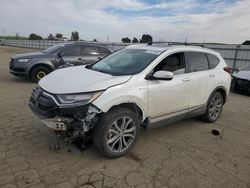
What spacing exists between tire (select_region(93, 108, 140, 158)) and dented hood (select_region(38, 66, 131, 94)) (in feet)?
1.37

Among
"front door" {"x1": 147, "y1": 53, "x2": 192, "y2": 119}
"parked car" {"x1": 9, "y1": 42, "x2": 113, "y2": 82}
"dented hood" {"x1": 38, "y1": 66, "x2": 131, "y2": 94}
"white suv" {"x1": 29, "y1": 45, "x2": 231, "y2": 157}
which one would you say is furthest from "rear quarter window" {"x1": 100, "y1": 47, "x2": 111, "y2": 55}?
"dented hood" {"x1": 38, "y1": 66, "x2": 131, "y2": 94}

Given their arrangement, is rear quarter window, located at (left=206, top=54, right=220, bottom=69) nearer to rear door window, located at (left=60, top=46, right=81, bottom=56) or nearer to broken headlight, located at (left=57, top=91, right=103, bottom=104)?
broken headlight, located at (left=57, top=91, right=103, bottom=104)

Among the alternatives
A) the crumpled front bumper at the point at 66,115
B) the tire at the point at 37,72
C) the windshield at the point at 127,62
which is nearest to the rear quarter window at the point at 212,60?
the windshield at the point at 127,62

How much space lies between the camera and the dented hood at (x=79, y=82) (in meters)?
3.29

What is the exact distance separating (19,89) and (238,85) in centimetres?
839

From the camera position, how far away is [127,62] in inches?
169

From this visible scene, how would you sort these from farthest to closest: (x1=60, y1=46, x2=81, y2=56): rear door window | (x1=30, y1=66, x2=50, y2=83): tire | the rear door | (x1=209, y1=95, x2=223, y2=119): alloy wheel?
(x1=60, y1=46, x2=81, y2=56): rear door window, (x1=30, y1=66, x2=50, y2=83): tire, (x1=209, y1=95, x2=223, y2=119): alloy wheel, the rear door

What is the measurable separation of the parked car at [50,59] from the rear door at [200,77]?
572 cm

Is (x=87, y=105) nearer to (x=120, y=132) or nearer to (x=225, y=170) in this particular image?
(x=120, y=132)

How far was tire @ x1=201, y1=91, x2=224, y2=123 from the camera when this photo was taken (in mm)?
5292

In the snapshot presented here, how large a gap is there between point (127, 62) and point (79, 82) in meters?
1.18

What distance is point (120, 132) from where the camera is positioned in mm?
3549

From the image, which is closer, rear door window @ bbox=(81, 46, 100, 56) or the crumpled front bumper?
the crumpled front bumper

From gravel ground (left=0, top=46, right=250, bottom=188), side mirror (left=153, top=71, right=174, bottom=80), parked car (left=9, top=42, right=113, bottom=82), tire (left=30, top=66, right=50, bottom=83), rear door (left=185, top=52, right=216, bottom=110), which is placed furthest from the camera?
tire (left=30, top=66, right=50, bottom=83)
